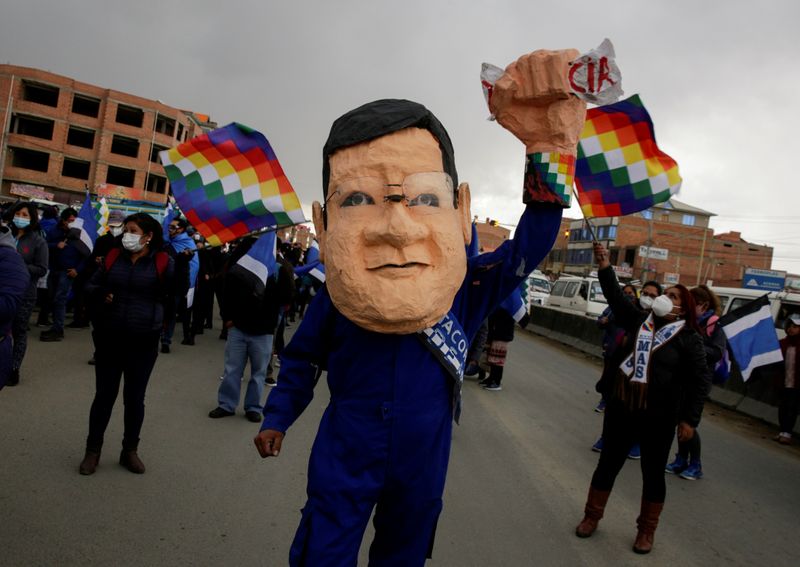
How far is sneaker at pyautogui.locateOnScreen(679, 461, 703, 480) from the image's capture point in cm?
533

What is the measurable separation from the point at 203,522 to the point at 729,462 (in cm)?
553

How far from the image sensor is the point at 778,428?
811cm

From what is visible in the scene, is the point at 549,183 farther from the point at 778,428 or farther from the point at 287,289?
the point at 778,428

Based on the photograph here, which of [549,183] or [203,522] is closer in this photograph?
[549,183]

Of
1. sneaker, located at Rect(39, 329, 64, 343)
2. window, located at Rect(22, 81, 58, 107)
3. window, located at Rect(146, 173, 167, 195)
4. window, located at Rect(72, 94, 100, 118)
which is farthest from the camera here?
window, located at Rect(146, 173, 167, 195)

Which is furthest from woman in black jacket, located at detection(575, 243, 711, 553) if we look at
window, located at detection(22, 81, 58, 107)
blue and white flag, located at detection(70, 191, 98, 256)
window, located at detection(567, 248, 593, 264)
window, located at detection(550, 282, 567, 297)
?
window, located at detection(22, 81, 58, 107)

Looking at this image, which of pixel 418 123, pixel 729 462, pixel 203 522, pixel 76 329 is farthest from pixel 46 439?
pixel 729 462

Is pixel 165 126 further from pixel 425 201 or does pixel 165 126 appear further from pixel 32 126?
pixel 425 201

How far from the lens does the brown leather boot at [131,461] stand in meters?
3.86

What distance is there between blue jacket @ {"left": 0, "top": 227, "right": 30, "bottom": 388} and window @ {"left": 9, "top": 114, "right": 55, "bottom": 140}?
47.1 metres

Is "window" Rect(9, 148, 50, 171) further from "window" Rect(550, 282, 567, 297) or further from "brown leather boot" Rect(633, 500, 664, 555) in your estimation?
"brown leather boot" Rect(633, 500, 664, 555)

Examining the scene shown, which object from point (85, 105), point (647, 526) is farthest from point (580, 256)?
point (647, 526)

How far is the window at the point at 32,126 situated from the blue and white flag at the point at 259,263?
44886 millimetres

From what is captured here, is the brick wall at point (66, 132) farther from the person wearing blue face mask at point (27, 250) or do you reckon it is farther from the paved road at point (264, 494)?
the paved road at point (264, 494)
